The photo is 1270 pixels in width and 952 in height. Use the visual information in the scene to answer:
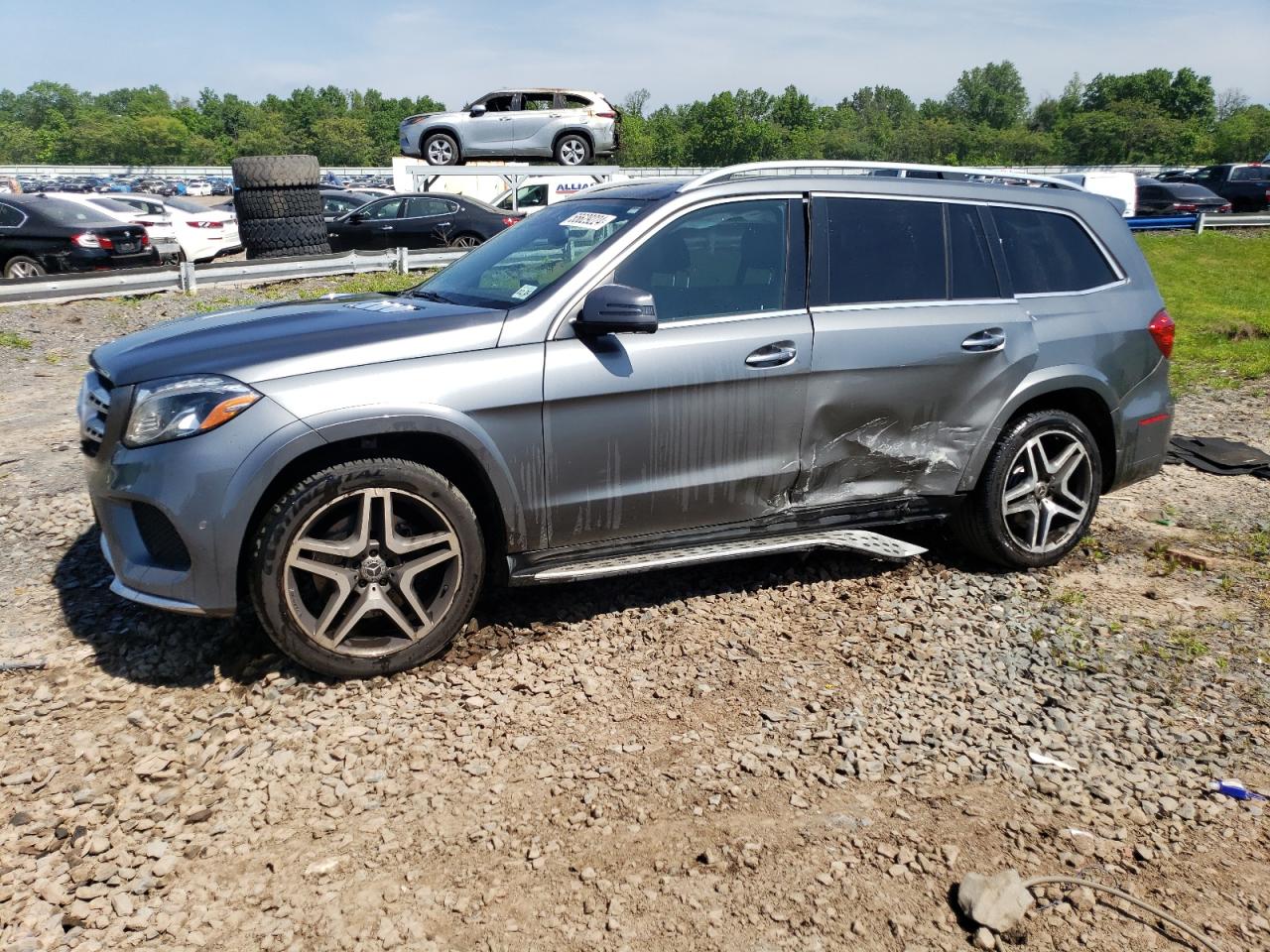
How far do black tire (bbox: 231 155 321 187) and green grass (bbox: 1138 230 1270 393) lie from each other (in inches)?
→ 467

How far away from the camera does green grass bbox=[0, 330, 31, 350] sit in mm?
10430

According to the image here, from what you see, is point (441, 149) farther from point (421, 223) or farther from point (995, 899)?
point (995, 899)

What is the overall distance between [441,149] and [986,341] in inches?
761

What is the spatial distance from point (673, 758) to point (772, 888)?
720 mm

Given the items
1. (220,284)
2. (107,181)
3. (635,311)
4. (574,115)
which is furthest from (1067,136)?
(635,311)

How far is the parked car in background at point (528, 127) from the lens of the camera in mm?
21188

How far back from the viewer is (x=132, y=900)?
2.78m

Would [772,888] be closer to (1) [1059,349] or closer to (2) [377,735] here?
(2) [377,735]

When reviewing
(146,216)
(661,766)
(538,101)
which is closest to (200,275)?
(146,216)

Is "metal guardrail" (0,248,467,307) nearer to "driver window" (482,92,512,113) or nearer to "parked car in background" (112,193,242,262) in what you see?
"parked car in background" (112,193,242,262)

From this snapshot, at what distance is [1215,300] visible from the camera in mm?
18344

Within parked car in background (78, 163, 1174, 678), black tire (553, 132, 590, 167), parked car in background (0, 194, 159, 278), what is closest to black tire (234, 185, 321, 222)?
parked car in background (0, 194, 159, 278)

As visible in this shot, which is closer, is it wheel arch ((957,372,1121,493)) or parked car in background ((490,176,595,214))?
wheel arch ((957,372,1121,493))

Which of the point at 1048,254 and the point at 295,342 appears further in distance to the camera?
the point at 1048,254
